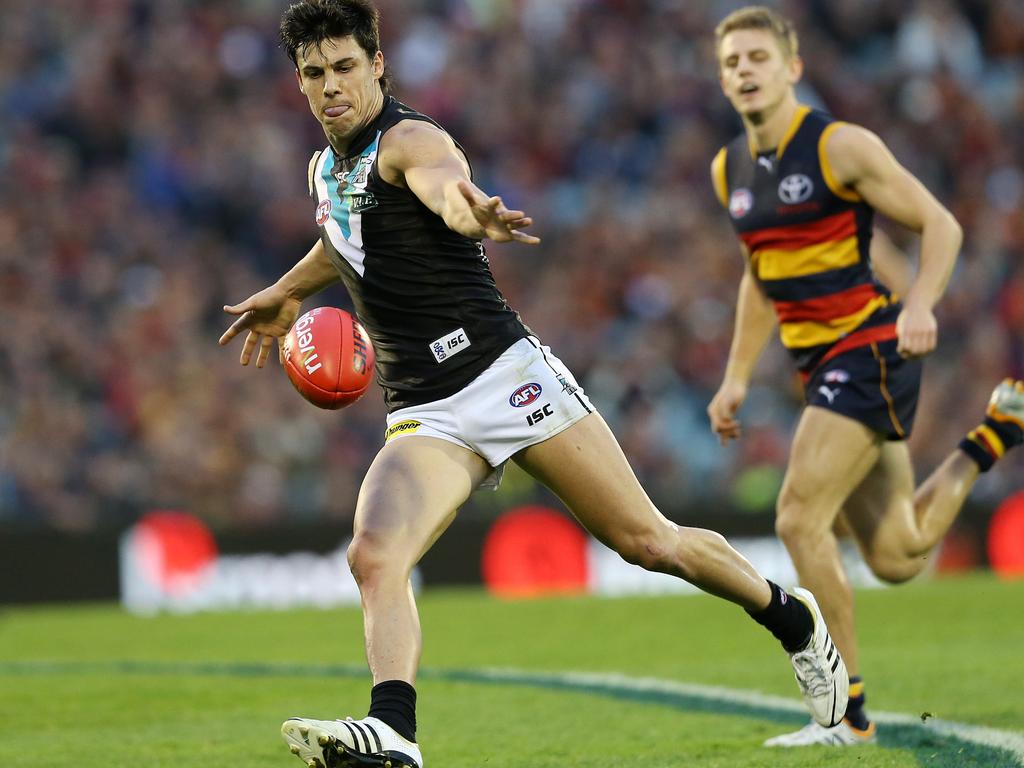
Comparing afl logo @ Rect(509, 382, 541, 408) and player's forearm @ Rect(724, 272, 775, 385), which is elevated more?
player's forearm @ Rect(724, 272, 775, 385)

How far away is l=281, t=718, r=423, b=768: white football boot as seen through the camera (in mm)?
4637

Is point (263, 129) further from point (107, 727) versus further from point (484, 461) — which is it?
point (484, 461)

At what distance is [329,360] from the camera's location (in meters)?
5.90

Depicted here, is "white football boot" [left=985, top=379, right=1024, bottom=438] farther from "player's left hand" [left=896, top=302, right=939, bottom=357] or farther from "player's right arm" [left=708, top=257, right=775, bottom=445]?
"player's left hand" [left=896, top=302, right=939, bottom=357]

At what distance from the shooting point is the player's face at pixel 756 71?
7.01m

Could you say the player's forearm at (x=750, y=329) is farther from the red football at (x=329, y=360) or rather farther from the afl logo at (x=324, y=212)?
the afl logo at (x=324, y=212)

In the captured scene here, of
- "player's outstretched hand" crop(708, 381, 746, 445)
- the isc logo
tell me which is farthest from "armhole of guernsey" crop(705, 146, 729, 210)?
the isc logo

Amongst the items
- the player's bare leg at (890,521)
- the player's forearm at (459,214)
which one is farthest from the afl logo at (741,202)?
the player's forearm at (459,214)

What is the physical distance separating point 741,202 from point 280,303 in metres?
2.13

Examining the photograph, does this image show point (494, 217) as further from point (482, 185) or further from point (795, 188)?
point (482, 185)

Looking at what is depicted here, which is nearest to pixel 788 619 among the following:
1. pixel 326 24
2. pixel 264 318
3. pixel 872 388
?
pixel 872 388

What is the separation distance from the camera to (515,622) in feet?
40.2

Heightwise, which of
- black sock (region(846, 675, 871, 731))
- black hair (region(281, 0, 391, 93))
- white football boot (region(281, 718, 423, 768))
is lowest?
black sock (region(846, 675, 871, 731))

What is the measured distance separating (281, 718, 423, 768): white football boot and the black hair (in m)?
2.26
